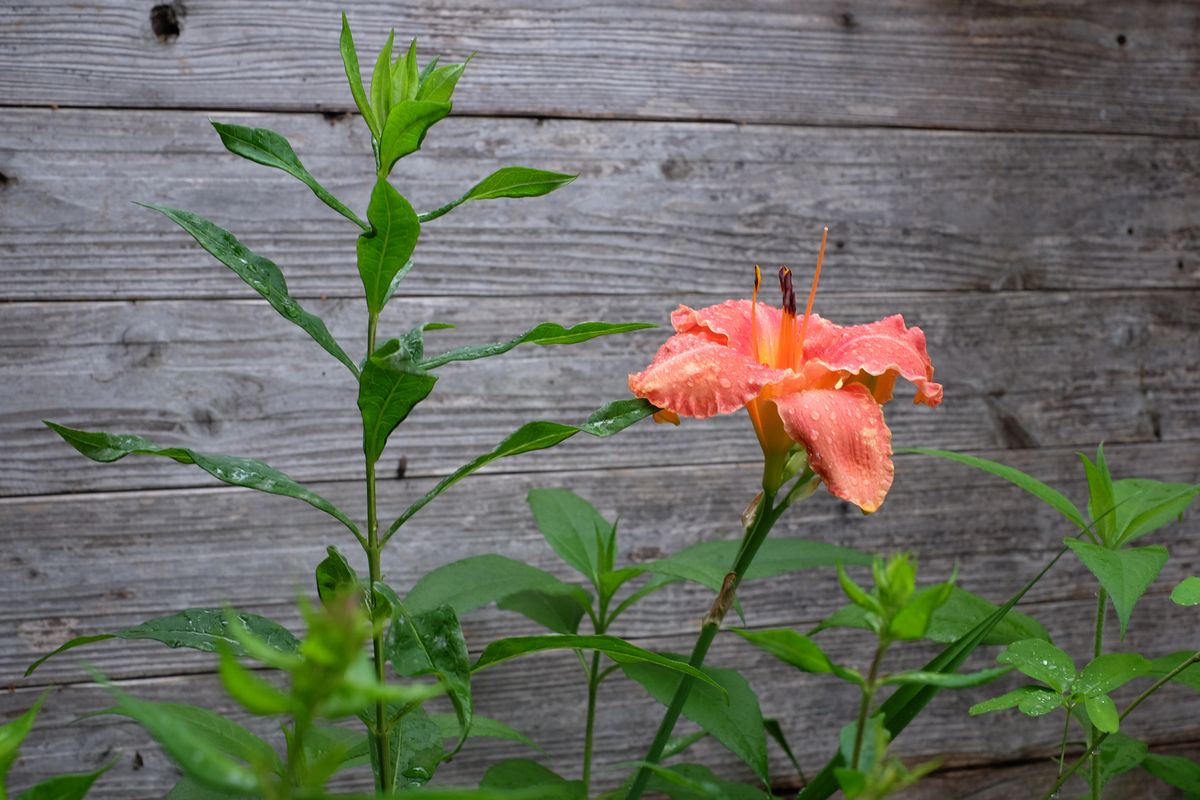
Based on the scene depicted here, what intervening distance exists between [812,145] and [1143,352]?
513 millimetres

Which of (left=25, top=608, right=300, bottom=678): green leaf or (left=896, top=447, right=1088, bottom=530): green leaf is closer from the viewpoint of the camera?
(left=25, top=608, right=300, bottom=678): green leaf

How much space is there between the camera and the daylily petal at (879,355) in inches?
24.7

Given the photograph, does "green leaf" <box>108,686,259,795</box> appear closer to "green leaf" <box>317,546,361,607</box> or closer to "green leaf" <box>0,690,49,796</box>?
"green leaf" <box>0,690,49,796</box>

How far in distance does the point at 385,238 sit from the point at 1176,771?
33.3 inches

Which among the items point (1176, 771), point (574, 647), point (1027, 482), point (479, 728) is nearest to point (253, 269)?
point (574, 647)

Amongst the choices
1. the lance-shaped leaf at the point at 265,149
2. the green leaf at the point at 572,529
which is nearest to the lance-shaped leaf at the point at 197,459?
the lance-shaped leaf at the point at 265,149

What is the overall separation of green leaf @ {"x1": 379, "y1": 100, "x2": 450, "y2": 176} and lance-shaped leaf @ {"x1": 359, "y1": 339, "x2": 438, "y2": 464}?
120mm

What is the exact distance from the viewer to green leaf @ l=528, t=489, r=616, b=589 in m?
0.91

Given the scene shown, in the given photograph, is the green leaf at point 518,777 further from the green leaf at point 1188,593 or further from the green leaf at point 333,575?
the green leaf at point 1188,593

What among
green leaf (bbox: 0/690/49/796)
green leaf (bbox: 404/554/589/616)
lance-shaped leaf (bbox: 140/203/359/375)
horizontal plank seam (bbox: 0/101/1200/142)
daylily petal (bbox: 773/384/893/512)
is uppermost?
horizontal plank seam (bbox: 0/101/1200/142)

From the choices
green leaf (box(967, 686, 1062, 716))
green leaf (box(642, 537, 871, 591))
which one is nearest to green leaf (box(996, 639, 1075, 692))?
green leaf (box(967, 686, 1062, 716))

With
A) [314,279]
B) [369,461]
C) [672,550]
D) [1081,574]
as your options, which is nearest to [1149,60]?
[1081,574]

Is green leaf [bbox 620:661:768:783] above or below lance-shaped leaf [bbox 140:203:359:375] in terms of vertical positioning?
below

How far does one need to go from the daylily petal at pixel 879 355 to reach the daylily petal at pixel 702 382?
0.05m
